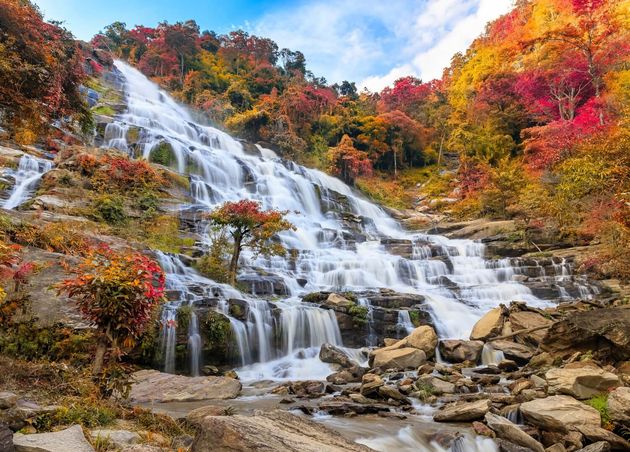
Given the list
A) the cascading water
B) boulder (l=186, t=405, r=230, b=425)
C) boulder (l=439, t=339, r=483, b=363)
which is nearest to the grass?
boulder (l=439, t=339, r=483, b=363)

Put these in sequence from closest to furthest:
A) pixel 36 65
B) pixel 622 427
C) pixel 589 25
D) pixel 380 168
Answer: pixel 622 427, pixel 36 65, pixel 589 25, pixel 380 168

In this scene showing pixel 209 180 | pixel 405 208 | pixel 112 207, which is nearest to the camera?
pixel 112 207

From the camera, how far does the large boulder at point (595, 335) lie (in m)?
8.36

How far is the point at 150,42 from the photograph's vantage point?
1933 inches

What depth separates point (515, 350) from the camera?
10414mm

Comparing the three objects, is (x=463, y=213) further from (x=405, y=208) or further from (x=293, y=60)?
(x=293, y=60)

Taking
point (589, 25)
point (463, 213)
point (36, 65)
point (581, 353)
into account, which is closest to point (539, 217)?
point (463, 213)

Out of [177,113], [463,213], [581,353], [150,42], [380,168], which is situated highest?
[150,42]

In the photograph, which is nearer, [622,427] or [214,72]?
[622,427]

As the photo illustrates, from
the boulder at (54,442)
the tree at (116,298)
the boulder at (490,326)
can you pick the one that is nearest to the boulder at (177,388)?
the tree at (116,298)

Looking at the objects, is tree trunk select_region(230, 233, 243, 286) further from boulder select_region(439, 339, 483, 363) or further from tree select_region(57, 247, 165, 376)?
tree select_region(57, 247, 165, 376)

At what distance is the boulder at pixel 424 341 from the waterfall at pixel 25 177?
14927 mm

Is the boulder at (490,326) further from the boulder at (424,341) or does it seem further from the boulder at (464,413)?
the boulder at (464,413)

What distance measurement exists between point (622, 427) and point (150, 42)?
55.5 m
